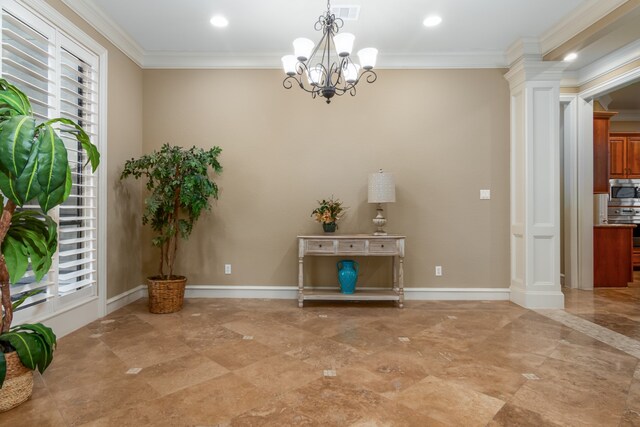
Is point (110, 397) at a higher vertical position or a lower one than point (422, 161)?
lower

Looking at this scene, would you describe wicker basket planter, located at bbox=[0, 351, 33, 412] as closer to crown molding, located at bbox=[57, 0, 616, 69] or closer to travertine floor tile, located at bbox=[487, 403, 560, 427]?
travertine floor tile, located at bbox=[487, 403, 560, 427]

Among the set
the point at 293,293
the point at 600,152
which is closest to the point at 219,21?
the point at 293,293

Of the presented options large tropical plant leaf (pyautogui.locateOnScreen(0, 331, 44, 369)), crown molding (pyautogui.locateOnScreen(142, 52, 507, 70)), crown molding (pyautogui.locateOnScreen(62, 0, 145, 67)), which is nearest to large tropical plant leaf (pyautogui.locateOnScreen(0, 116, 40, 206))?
large tropical plant leaf (pyautogui.locateOnScreen(0, 331, 44, 369))

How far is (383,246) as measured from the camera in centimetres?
389

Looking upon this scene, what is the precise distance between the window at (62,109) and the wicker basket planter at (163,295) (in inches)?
20.5

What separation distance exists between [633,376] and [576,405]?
73 centimetres

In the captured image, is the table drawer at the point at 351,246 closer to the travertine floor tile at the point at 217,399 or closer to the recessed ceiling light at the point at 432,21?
the travertine floor tile at the point at 217,399

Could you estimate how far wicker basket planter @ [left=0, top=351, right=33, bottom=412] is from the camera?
1.85 m

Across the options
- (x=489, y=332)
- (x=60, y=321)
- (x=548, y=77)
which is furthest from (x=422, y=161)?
(x=60, y=321)

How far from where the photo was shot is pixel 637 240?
6.45 metres

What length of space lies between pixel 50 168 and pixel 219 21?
2500 millimetres

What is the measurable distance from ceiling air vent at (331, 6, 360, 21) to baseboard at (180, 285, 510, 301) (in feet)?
10.0

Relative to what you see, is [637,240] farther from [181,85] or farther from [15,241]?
[15,241]

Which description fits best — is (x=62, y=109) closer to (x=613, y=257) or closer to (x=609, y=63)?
(x=609, y=63)
